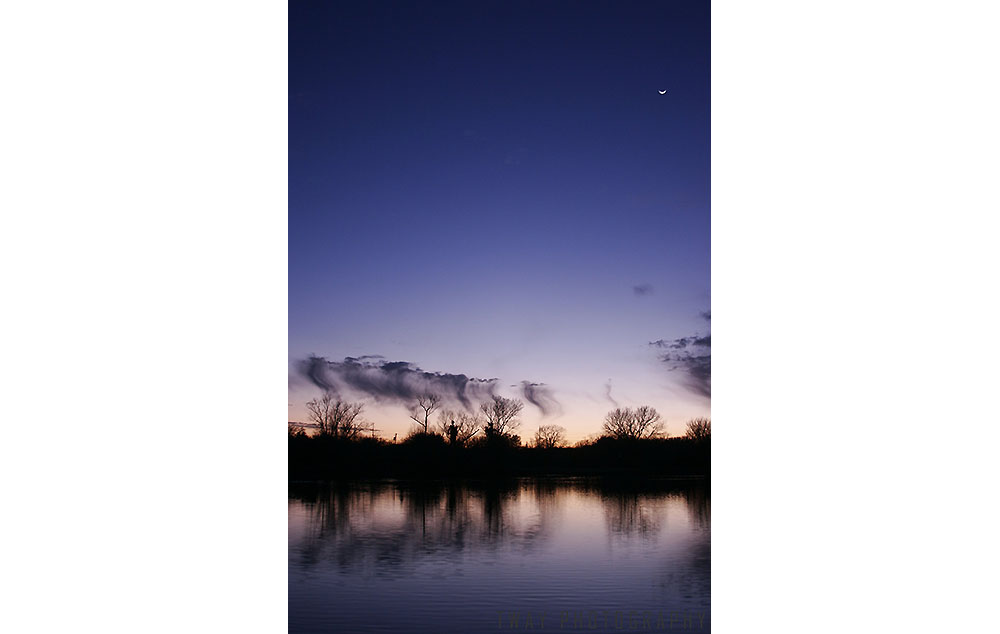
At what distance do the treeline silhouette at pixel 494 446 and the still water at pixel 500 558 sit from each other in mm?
399

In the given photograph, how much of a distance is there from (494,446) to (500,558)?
366cm

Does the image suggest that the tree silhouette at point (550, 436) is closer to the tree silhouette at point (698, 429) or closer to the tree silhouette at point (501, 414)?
the tree silhouette at point (501, 414)

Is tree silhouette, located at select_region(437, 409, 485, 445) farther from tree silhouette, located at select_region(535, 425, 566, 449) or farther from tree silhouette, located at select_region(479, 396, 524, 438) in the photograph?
tree silhouette, located at select_region(535, 425, 566, 449)

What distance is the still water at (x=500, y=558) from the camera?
19.1ft

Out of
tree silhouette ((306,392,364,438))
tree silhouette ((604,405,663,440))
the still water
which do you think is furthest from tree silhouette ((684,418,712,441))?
tree silhouette ((306,392,364,438))

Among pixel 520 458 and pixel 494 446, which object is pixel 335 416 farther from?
pixel 520 458

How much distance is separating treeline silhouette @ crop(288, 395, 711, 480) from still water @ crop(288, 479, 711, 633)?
0.40 m

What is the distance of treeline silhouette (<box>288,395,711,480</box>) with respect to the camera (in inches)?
376

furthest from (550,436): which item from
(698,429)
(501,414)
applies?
(698,429)

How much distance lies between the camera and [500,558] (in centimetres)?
790

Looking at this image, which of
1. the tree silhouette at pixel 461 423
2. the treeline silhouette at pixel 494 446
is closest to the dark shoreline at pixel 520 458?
the treeline silhouette at pixel 494 446
